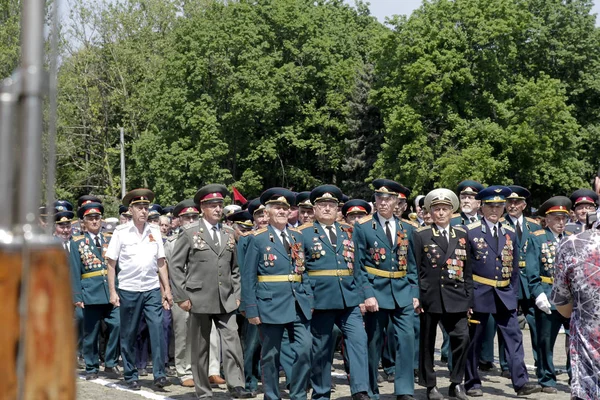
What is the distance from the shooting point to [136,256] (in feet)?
37.8

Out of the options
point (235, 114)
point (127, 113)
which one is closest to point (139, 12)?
point (127, 113)

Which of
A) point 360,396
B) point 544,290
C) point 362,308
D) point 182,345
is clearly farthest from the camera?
point 182,345

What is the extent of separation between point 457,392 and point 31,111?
9496mm

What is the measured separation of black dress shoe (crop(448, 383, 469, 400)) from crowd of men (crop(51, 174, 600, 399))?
0.05ft

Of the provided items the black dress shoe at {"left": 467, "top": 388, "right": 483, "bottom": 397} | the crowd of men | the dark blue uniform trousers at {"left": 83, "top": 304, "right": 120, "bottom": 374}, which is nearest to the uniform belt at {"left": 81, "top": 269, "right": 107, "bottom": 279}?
→ the crowd of men

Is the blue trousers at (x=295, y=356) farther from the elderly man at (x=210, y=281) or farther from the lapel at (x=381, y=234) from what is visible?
the lapel at (x=381, y=234)

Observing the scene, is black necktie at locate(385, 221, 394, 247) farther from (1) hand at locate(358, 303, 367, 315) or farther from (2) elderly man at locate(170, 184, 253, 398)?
(2) elderly man at locate(170, 184, 253, 398)

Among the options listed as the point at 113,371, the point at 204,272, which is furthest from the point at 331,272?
the point at 113,371

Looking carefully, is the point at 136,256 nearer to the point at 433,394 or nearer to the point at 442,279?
the point at 442,279

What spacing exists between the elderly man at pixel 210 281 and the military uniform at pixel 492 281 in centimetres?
254

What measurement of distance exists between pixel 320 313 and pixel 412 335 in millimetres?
1030

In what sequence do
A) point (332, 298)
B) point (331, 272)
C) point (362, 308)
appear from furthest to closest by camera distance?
point (362, 308) < point (331, 272) < point (332, 298)

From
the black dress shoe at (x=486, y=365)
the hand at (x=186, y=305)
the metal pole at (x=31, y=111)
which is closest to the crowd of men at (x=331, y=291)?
the hand at (x=186, y=305)

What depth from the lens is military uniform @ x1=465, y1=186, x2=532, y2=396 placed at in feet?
35.6
